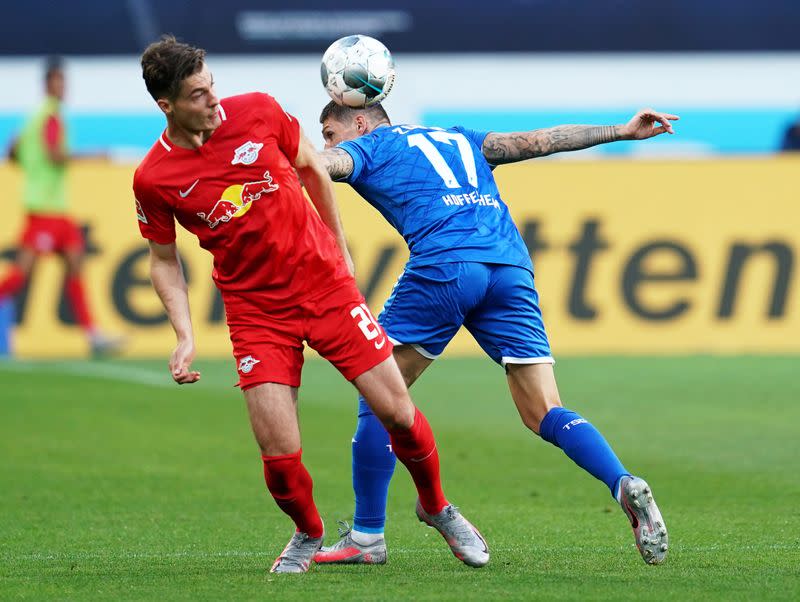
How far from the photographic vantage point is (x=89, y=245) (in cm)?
1656

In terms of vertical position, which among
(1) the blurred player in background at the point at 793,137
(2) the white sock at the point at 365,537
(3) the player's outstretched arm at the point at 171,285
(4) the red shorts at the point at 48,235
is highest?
(3) the player's outstretched arm at the point at 171,285

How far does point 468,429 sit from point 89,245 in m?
6.66

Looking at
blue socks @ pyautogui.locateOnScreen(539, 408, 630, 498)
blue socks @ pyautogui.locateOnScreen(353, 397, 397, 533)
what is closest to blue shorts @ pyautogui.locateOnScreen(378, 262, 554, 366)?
blue socks @ pyautogui.locateOnScreen(539, 408, 630, 498)

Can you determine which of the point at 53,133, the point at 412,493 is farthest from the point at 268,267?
the point at 53,133

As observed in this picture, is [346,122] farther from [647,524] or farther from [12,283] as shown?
[12,283]

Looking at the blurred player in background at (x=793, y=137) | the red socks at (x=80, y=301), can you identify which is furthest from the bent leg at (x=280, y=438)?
the blurred player in background at (x=793, y=137)

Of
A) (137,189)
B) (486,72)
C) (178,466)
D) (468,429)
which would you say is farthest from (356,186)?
(486,72)

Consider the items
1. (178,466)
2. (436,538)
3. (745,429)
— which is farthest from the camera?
(745,429)

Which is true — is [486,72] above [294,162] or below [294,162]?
below

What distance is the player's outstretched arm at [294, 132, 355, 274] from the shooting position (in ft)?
20.3

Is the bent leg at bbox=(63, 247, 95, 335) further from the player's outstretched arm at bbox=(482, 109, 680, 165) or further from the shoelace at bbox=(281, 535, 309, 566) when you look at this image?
the shoelace at bbox=(281, 535, 309, 566)

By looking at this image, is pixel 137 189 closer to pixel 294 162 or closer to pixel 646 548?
pixel 294 162

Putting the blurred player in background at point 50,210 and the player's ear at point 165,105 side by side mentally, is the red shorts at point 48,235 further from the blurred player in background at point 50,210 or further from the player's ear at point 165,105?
the player's ear at point 165,105

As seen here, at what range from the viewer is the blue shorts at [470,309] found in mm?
6527
